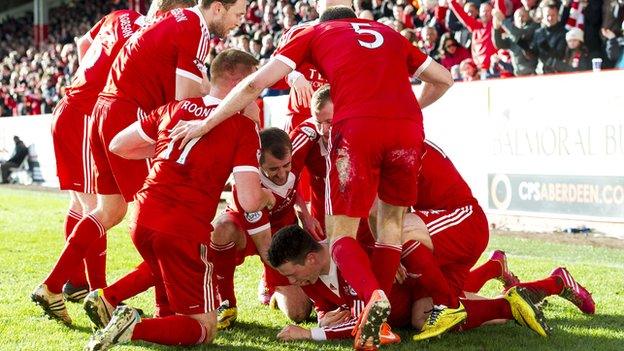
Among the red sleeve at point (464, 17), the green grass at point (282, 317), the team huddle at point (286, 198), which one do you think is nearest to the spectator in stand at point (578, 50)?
the red sleeve at point (464, 17)

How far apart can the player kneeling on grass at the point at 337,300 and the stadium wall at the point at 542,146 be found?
15.7 feet

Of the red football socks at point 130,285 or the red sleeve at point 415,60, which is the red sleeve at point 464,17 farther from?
the red football socks at point 130,285

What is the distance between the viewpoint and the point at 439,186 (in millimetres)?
5590

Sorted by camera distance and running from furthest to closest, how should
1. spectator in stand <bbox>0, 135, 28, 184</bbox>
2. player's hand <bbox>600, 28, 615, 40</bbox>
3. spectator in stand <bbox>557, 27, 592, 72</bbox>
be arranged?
spectator in stand <bbox>0, 135, 28, 184</bbox>, spectator in stand <bbox>557, 27, 592, 72</bbox>, player's hand <bbox>600, 28, 615, 40</bbox>

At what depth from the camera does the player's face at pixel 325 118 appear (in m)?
5.51

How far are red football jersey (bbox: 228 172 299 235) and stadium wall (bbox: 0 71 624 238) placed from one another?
4.71 meters

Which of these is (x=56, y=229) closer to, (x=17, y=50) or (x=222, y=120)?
(x=222, y=120)

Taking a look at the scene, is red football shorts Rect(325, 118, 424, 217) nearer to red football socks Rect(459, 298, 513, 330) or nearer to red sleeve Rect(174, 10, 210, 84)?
red football socks Rect(459, 298, 513, 330)

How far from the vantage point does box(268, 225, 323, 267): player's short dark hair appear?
4.99 m

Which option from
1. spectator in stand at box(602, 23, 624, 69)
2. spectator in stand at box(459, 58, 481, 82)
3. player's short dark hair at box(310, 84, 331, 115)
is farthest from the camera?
spectator in stand at box(459, 58, 481, 82)

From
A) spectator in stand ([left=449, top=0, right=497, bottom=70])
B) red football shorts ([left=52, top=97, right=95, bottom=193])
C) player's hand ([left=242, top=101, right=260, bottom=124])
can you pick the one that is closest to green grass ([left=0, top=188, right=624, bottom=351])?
red football shorts ([left=52, top=97, right=95, bottom=193])

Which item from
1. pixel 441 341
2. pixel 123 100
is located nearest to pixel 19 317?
pixel 123 100

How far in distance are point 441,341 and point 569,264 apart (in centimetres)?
327

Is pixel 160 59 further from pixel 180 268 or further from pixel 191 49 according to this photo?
pixel 180 268
